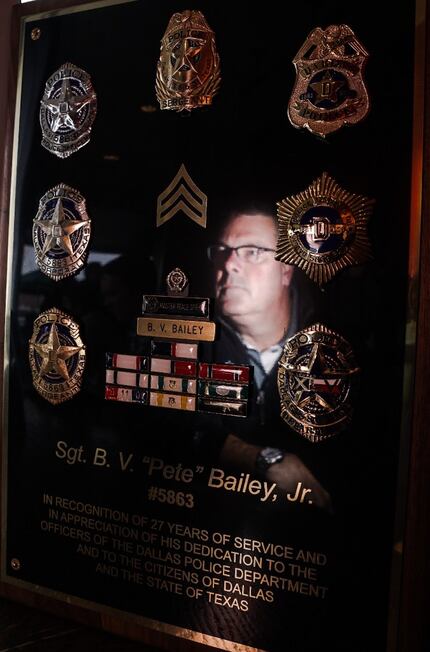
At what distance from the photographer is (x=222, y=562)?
114 centimetres

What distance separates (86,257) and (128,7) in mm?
489

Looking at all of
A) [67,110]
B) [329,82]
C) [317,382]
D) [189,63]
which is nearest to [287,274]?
[317,382]

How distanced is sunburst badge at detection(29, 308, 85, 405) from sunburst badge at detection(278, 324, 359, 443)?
1.42 feet

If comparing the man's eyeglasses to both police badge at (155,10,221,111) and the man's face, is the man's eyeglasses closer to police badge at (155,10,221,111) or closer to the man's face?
the man's face

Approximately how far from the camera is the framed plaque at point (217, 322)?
101cm

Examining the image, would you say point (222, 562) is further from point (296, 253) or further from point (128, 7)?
point (128, 7)

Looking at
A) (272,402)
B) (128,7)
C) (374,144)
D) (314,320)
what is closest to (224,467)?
(272,402)

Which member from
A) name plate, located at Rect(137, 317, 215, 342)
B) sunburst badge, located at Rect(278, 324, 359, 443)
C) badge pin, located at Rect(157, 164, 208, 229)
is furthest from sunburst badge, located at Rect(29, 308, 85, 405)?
sunburst badge, located at Rect(278, 324, 359, 443)

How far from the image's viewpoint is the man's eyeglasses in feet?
3.58

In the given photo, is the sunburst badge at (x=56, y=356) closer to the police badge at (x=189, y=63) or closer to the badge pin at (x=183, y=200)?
the badge pin at (x=183, y=200)

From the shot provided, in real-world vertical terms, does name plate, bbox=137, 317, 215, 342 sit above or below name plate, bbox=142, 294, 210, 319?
below

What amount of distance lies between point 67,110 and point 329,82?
Result: 54 centimetres

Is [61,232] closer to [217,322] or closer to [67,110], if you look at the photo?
[67,110]

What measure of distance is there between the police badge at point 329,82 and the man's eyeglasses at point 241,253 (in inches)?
8.5
